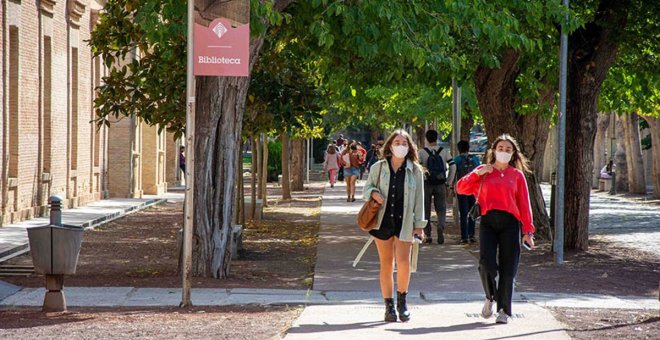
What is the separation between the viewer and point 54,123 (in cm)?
2595

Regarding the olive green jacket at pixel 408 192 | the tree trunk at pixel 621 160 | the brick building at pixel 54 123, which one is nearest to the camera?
the olive green jacket at pixel 408 192

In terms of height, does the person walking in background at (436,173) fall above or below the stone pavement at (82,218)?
above

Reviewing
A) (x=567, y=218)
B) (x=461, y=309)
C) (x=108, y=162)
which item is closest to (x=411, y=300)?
(x=461, y=309)

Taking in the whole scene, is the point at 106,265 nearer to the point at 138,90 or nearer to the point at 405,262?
the point at 138,90

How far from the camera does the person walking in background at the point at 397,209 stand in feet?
33.9

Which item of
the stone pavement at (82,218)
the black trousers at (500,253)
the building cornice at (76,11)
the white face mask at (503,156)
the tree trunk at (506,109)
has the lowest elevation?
the stone pavement at (82,218)

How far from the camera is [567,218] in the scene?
18438 millimetres

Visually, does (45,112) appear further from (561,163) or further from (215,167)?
(561,163)

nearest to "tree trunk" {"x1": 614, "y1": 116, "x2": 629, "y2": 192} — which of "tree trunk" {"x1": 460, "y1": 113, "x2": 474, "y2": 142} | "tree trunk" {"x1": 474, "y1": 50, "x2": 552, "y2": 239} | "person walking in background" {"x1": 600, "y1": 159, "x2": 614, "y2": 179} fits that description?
"person walking in background" {"x1": 600, "y1": 159, "x2": 614, "y2": 179}

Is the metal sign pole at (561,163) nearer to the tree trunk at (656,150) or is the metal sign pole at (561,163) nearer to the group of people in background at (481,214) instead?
the group of people in background at (481,214)

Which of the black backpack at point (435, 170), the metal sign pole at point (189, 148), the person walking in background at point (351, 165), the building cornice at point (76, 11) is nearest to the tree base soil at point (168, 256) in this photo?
the metal sign pole at point (189, 148)

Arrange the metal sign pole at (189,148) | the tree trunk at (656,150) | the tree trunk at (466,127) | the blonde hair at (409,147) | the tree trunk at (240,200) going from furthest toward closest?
the tree trunk at (656,150)
the tree trunk at (466,127)
the tree trunk at (240,200)
the metal sign pole at (189,148)
the blonde hair at (409,147)

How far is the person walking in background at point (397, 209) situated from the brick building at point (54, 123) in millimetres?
12578

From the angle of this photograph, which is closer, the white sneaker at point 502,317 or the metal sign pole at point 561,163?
the white sneaker at point 502,317
